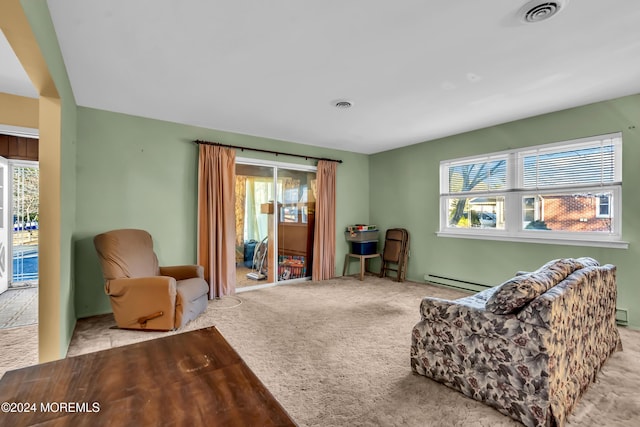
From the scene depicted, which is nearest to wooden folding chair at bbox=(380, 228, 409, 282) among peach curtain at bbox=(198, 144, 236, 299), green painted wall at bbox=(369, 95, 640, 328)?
green painted wall at bbox=(369, 95, 640, 328)

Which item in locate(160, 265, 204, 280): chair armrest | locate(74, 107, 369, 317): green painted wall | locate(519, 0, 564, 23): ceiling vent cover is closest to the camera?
locate(519, 0, 564, 23): ceiling vent cover

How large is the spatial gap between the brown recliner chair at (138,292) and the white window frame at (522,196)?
377 cm

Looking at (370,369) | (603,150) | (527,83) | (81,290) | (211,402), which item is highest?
(527,83)

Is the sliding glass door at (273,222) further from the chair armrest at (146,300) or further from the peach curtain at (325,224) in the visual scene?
the chair armrest at (146,300)

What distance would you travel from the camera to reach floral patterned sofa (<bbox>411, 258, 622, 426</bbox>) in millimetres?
1632

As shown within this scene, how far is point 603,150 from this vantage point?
10.9 ft

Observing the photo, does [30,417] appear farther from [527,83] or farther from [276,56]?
[527,83]

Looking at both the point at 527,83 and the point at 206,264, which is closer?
the point at 527,83

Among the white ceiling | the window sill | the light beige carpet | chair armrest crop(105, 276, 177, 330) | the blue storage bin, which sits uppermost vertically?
the white ceiling

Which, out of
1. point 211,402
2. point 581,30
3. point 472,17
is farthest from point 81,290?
point 581,30

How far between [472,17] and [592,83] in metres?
1.83

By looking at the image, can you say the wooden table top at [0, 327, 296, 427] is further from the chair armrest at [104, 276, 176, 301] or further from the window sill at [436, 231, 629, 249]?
the window sill at [436, 231, 629, 249]

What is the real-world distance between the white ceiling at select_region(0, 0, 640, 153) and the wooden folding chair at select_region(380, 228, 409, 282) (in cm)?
220

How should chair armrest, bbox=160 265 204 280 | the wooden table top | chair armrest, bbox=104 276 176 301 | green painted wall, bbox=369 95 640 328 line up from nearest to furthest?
the wooden table top → chair armrest, bbox=104 276 176 301 → green painted wall, bbox=369 95 640 328 → chair armrest, bbox=160 265 204 280
